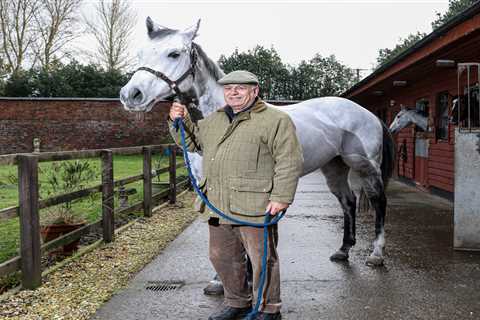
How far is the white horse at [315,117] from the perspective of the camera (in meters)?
3.22

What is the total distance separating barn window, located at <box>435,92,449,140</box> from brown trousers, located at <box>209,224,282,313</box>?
26.0 feet

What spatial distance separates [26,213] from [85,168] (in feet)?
5.61

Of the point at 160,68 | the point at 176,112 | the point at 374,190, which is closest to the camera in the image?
the point at 176,112

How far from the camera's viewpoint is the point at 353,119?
444cm

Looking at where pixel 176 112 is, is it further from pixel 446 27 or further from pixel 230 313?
pixel 446 27

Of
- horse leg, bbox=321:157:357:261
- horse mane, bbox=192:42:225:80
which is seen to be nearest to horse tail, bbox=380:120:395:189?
horse leg, bbox=321:157:357:261

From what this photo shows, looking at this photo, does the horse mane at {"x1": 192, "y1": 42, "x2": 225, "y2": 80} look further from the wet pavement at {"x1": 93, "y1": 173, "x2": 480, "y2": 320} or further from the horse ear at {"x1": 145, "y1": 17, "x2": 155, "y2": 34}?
the wet pavement at {"x1": 93, "y1": 173, "x2": 480, "y2": 320}

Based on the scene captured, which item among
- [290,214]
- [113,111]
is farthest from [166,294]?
[113,111]

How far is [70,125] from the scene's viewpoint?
22547mm

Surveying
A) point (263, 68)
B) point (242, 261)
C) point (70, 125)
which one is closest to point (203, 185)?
point (242, 261)

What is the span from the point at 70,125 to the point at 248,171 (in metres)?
21.5

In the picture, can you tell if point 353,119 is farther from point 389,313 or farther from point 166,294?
point 166,294

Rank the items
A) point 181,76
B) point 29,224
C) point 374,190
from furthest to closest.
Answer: point 374,190 → point 29,224 → point 181,76

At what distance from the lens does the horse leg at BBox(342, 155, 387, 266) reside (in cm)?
441
